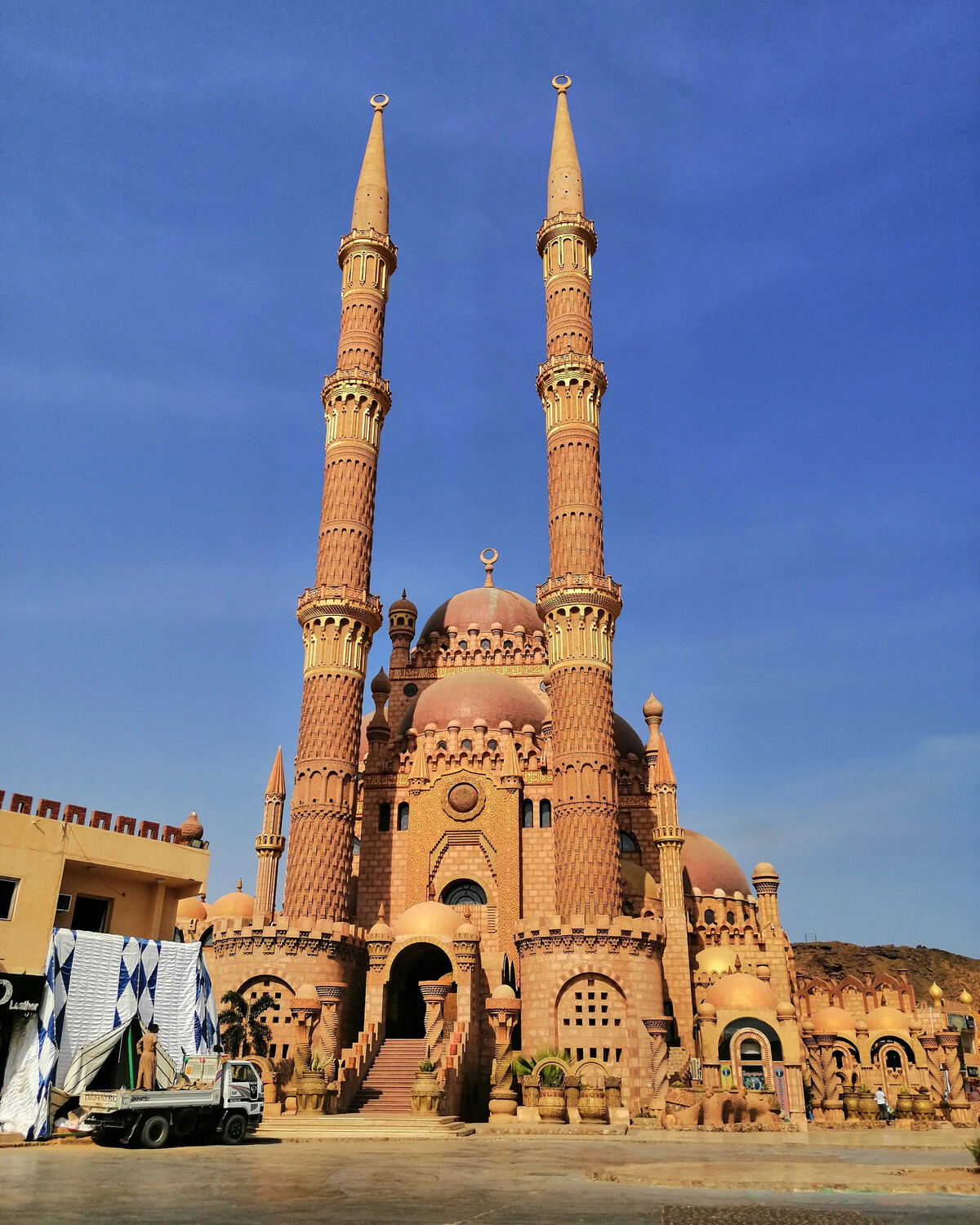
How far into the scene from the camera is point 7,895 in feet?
72.3

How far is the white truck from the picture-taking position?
1761 cm

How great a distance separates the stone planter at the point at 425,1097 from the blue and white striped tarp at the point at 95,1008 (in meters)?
6.03

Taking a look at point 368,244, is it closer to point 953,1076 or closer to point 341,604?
point 341,604

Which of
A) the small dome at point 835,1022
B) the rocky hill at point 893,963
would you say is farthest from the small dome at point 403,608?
the rocky hill at point 893,963

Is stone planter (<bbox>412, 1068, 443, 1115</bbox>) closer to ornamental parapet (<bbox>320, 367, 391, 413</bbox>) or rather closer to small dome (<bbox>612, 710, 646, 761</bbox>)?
small dome (<bbox>612, 710, 646, 761</bbox>)

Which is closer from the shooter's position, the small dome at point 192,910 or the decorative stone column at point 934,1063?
the decorative stone column at point 934,1063

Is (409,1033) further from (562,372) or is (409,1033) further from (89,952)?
(562,372)

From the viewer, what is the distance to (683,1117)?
2752 centimetres

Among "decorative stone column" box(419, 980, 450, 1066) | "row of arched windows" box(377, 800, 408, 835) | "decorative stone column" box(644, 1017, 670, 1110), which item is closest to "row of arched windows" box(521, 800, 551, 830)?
"row of arched windows" box(377, 800, 408, 835)

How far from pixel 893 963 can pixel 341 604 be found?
252 ft

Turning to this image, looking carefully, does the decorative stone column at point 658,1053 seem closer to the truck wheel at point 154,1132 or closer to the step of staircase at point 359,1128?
the step of staircase at point 359,1128

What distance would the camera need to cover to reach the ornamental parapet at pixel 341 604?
137ft

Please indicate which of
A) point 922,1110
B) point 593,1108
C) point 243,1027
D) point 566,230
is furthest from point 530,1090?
point 566,230

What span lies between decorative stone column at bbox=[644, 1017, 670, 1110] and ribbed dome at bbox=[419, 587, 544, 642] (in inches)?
890
